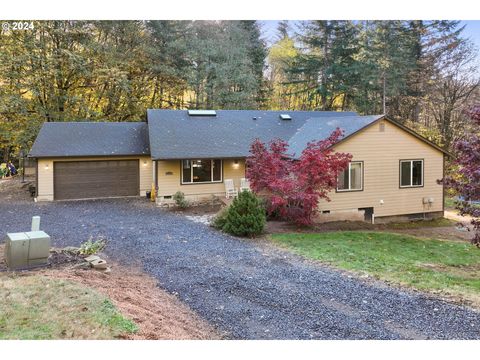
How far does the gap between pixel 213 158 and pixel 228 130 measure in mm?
2066

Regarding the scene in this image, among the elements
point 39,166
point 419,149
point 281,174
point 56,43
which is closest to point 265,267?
point 281,174

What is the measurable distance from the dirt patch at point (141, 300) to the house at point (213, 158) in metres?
7.28

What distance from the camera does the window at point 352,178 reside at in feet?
38.5

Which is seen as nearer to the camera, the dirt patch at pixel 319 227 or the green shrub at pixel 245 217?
the green shrub at pixel 245 217

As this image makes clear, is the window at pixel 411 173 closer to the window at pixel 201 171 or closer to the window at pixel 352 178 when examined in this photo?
the window at pixel 352 178

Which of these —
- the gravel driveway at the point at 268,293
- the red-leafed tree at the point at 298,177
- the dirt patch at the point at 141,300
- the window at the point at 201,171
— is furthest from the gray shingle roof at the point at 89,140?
the dirt patch at the point at 141,300

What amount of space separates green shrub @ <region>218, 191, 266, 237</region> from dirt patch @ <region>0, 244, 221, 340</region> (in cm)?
334

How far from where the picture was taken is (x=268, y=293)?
5.04 m

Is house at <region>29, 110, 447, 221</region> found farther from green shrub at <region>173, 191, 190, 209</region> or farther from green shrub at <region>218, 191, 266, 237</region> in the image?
green shrub at <region>218, 191, 266, 237</region>

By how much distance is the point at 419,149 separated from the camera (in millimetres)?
12414

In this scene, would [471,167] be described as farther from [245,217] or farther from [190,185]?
[190,185]

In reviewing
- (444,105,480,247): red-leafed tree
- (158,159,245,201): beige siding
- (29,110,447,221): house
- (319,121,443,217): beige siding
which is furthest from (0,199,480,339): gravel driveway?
(319,121,443,217): beige siding
